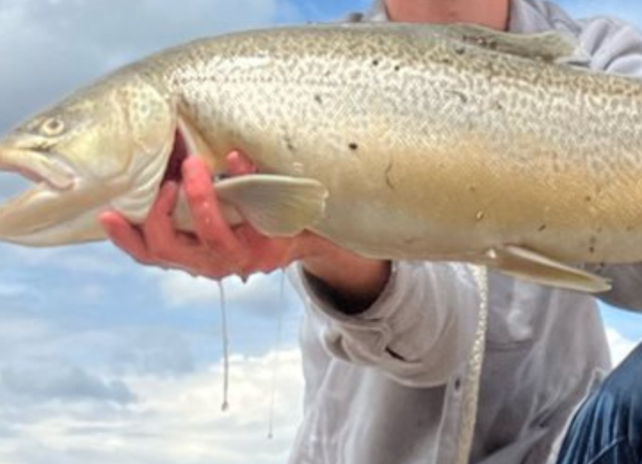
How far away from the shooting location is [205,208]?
10.1 feet

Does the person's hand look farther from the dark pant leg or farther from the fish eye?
the dark pant leg

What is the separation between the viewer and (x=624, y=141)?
3.27m

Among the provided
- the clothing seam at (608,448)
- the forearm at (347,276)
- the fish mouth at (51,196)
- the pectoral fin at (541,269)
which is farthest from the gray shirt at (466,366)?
the fish mouth at (51,196)

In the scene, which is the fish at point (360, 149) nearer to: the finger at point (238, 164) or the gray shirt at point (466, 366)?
the finger at point (238, 164)

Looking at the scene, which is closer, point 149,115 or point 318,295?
point 149,115

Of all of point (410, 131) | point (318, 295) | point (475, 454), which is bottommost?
point (475, 454)

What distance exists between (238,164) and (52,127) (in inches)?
12.1

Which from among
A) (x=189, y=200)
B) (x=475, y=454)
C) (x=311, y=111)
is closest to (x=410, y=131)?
(x=311, y=111)

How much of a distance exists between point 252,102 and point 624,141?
2.08ft

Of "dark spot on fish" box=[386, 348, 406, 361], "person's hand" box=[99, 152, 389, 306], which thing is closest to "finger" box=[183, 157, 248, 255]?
"person's hand" box=[99, 152, 389, 306]

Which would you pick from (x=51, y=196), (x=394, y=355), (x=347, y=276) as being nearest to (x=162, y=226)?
(x=51, y=196)

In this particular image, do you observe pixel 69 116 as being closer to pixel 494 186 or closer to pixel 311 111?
pixel 311 111

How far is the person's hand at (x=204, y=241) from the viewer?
3.09 m

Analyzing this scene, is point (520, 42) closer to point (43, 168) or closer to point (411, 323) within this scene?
point (411, 323)
